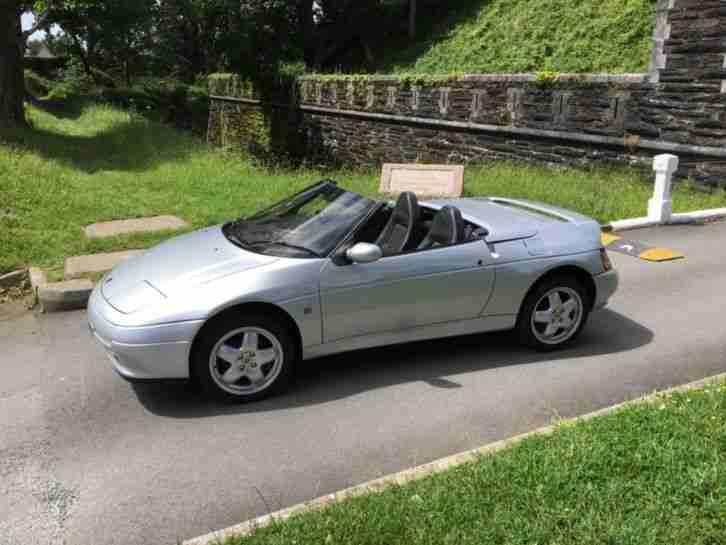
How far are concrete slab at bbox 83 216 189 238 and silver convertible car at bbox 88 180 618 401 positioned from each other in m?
3.94

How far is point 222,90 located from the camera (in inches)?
1471

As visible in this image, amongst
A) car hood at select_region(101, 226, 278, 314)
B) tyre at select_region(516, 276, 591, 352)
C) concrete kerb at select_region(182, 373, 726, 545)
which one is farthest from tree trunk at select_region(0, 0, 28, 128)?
concrete kerb at select_region(182, 373, 726, 545)

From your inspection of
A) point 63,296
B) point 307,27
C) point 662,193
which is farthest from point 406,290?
point 307,27

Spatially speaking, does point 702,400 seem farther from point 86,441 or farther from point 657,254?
point 657,254

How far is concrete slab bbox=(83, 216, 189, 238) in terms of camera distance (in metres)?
9.20

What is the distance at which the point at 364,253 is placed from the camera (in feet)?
15.1

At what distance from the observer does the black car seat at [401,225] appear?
5.14 meters

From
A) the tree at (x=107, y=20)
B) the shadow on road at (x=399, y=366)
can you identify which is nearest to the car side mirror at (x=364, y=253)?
the shadow on road at (x=399, y=366)

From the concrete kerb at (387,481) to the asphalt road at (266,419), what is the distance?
0.60 feet

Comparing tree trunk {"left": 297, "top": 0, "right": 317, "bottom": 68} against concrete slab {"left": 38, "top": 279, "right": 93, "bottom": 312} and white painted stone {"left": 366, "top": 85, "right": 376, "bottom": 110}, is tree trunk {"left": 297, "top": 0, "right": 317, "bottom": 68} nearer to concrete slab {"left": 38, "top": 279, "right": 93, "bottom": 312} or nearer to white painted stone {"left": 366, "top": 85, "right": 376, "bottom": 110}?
white painted stone {"left": 366, "top": 85, "right": 376, "bottom": 110}

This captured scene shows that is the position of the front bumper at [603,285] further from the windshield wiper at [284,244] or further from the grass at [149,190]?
the grass at [149,190]

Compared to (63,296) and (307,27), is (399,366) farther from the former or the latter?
(307,27)

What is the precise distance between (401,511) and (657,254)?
6650 millimetres

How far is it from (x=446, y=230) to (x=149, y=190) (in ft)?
27.4
